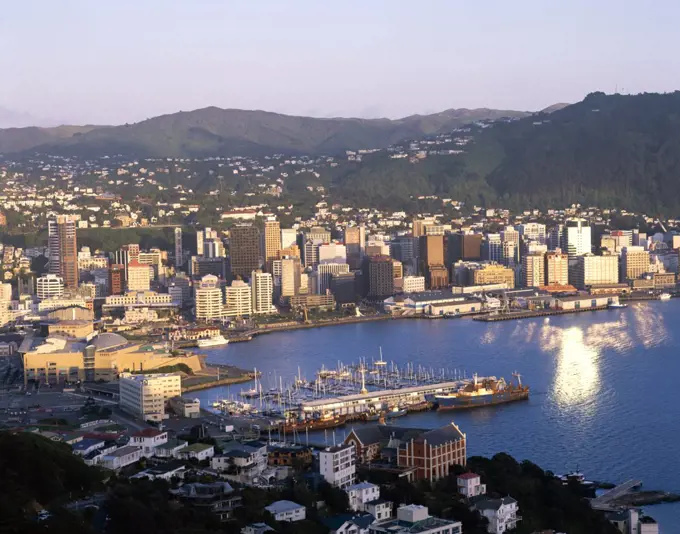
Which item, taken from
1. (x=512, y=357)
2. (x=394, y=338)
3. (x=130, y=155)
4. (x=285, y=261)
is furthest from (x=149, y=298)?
(x=130, y=155)

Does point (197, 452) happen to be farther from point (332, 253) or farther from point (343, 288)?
point (332, 253)

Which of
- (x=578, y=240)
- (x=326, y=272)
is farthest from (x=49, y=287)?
(x=578, y=240)

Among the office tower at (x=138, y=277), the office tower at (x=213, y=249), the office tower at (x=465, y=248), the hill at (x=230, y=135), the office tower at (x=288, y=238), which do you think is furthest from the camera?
the hill at (x=230, y=135)

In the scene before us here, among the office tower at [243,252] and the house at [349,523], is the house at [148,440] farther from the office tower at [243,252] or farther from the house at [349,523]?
the office tower at [243,252]

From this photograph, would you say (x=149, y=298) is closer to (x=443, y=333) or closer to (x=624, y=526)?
(x=443, y=333)

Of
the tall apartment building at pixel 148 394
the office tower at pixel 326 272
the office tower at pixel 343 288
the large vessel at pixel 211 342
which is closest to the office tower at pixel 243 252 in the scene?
the office tower at pixel 326 272

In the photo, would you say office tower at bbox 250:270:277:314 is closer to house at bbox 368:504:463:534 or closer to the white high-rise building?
the white high-rise building

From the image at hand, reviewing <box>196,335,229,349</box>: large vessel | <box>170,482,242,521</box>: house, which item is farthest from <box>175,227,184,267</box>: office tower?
<box>170,482,242,521</box>: house
